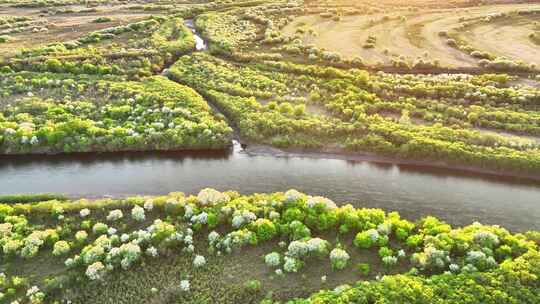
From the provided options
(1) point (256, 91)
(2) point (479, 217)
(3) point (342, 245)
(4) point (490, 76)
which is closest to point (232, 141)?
(1) point (256, 91)

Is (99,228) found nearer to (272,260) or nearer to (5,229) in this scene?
(5,229)

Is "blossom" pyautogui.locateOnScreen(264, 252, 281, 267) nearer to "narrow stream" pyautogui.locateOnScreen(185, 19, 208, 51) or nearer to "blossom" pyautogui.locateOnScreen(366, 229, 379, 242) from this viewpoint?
"blossom" pyautogui.locateOnScreen(366, 229, 379, 242)

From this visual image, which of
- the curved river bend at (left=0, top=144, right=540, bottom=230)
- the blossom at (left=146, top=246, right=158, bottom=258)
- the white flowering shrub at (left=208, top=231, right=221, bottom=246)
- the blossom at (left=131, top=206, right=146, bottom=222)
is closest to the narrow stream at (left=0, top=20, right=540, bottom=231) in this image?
the curved river bend at (left=0, top=144, right=540, bottom=230)

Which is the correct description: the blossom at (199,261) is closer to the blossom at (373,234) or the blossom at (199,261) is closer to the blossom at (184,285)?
the blossom at (184,285)

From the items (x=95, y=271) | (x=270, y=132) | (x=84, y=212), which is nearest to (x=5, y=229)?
(x=84, y=212)

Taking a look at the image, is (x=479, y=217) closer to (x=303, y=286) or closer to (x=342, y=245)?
(x=342, y=245)

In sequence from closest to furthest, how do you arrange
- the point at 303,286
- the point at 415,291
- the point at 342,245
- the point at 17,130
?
the point at 415,291
the point at 303,286
the point at 342,245
the point at 17,130
